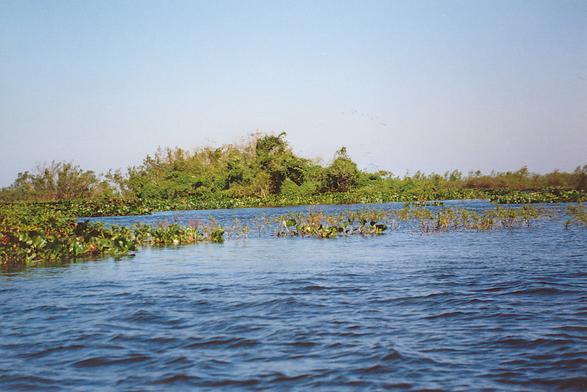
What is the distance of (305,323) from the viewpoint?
793 cm

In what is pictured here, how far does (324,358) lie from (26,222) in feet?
51.6

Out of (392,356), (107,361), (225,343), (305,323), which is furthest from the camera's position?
(305,323)

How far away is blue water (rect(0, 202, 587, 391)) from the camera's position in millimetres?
5703

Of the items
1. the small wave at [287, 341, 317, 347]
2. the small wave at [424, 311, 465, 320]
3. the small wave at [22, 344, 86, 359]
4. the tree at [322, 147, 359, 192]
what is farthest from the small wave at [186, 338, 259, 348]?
the tree at [322, 147, 359, 192]

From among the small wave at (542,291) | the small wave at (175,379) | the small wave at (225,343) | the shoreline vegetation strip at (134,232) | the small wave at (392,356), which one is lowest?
the small wave at (175,379)

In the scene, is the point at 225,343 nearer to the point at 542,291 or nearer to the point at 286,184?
the point at 542,291

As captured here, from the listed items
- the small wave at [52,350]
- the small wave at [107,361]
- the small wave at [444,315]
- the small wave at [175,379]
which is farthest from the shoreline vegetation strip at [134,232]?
the small wave at [175,379]

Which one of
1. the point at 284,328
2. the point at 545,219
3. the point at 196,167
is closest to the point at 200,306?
the point at 284,328

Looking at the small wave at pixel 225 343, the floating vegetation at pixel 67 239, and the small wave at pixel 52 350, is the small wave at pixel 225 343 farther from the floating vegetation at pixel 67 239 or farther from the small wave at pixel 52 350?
the floating vegetation at pixel 67 239

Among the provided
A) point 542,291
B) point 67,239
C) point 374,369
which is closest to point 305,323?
point 374,369

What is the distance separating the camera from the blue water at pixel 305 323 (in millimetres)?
5703

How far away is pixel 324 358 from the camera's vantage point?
6.24 meters

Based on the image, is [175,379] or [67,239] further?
[67,239]

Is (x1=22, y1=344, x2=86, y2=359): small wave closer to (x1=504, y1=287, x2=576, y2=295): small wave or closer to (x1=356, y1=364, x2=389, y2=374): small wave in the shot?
(x1=356, y1=364, x2=389, y2=374): small wave
